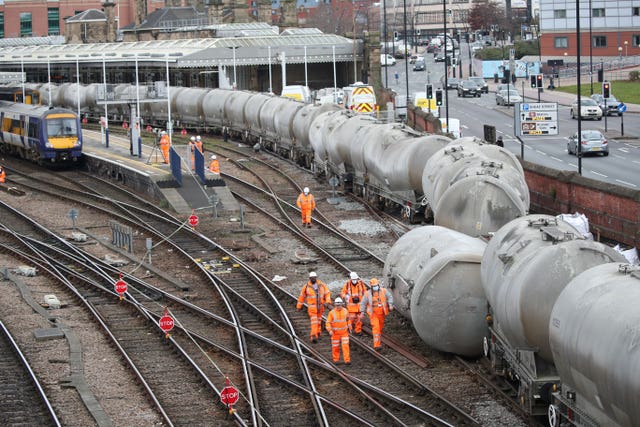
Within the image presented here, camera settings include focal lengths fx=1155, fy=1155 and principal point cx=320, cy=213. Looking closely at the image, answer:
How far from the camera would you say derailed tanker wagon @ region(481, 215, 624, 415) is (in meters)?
15.1

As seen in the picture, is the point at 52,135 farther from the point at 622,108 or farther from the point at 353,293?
the point at 622,108

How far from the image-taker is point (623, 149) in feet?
177

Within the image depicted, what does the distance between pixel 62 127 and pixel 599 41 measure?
69578mm

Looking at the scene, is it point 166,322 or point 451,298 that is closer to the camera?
point 451,298

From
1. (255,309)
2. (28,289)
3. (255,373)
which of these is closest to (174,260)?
(28,289)

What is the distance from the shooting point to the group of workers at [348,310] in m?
19.5

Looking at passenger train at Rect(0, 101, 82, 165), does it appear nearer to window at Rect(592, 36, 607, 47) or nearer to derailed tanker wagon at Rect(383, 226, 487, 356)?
derailed tanker wagon at Rect(383, 226, 487, 356)

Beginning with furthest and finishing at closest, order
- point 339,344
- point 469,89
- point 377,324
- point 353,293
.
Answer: point 469,89, point 353,293, point 377,324, point 339,344

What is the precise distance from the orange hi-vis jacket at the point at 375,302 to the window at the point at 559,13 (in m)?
89.0

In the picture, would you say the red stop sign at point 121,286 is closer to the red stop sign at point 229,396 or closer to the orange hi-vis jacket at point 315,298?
the orange hi-vis jacket at point 315,298

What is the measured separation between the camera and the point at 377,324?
799 inches

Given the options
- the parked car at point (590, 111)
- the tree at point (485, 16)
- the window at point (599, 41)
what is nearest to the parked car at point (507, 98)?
the parked car at point (590, 111)

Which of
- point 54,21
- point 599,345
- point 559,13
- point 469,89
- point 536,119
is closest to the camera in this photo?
point 599,345

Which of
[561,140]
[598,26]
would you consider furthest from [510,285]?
[598,26]
